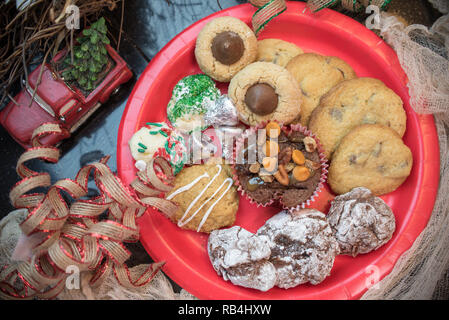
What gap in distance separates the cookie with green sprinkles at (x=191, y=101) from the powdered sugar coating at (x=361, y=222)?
96 cm

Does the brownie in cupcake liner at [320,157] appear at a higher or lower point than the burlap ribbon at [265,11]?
lower

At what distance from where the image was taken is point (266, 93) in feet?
6.41

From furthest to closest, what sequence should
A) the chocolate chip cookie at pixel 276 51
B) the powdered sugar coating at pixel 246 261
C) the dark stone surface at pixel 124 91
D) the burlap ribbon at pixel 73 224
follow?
1. the dark stone surface at pixel 124 91
2. the chocolate chip cookie at pixel 276 51
3. the powdered sugar coating at pixel 246 261
4. the burlap ribbon at pixel 73 224

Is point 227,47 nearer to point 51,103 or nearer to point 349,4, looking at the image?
point 349,4

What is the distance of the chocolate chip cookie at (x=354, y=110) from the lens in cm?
206

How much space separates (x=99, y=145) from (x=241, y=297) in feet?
4.51

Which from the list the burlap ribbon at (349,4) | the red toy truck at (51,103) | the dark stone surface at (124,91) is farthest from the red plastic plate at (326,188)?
the dark stone surface at (124,91)

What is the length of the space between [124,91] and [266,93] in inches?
42.0

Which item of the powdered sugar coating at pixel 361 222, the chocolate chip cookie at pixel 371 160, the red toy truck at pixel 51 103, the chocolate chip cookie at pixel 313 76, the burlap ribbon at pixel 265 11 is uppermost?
the red toy truck at pixel 51 103

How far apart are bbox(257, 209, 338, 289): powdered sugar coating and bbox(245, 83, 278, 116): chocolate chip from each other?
0.63m

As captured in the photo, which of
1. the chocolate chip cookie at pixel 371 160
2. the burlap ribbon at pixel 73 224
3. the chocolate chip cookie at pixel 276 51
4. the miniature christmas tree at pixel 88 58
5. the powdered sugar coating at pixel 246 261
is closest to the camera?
the burlap ribbon at pixel 73 224

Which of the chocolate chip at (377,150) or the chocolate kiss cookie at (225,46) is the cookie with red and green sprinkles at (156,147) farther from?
the chocolate chip at (377,150)

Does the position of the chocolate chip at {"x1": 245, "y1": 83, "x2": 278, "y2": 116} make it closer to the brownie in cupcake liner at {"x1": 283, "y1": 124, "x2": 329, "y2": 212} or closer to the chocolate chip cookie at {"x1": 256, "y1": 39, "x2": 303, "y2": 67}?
the brownie in cupcake liner at {"x1": 283, "y1": 124, "x2": 329, "y2": 212}

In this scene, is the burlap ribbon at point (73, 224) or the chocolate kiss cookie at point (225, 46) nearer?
the burlap ribbon at point (73, 224)
